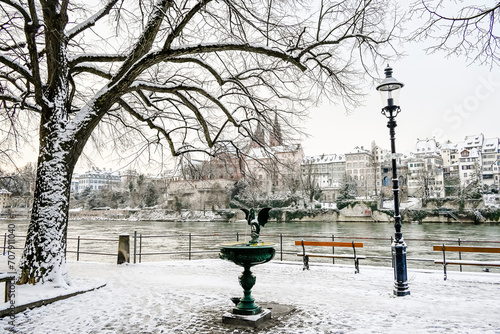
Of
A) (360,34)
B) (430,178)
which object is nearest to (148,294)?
(360,34)

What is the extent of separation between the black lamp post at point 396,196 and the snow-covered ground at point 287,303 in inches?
12.8

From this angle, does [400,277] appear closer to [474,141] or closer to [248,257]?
[248,257]

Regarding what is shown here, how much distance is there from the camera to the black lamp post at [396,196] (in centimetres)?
723

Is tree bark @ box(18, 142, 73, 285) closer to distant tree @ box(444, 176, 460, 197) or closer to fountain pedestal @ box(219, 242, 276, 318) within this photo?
fountain pedestal @ box(219, 242, 276, 318)

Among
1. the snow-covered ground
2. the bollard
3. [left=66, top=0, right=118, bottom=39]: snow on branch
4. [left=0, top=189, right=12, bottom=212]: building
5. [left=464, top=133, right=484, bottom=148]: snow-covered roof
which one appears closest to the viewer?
the snow-covered ground

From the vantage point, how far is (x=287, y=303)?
669 centimetres

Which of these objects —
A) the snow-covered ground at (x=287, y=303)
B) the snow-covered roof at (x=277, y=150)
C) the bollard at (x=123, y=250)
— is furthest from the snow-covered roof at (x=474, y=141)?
the bollard at (x=123, y=250)

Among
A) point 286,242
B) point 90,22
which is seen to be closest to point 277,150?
point 90,22

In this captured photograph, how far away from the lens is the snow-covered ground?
523 centimetres

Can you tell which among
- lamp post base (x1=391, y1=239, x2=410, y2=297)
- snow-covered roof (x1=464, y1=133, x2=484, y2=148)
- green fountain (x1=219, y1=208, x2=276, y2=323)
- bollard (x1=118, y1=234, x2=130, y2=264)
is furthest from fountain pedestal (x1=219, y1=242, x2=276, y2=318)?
snow-covered roof (x1=464, y1=133, x2=484, y2=148)

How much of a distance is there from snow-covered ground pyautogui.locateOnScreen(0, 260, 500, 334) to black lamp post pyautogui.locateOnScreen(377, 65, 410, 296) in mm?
325

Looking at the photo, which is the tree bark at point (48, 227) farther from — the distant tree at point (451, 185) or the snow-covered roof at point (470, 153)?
the snow-covered roof at point (470, 153)

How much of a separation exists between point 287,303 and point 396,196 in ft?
10.8

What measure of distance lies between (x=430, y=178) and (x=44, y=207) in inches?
3697
